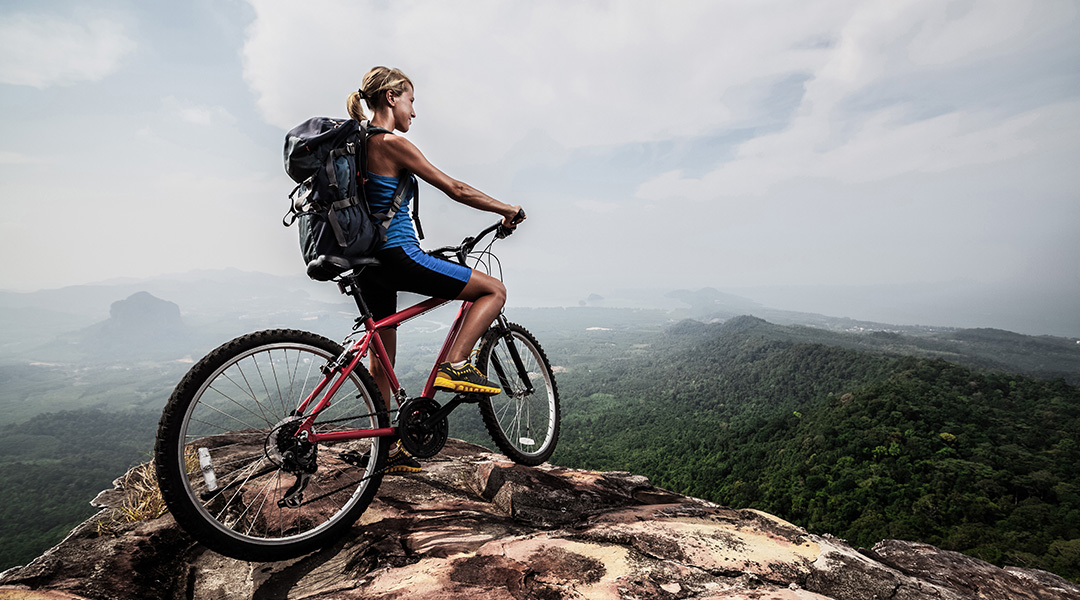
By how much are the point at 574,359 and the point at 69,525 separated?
139826 mm

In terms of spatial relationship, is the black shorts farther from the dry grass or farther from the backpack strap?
→ the dry grass

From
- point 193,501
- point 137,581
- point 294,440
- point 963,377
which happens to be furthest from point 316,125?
point 963,377

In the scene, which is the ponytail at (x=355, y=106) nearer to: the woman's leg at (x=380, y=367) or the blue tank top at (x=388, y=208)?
the blue tank top at (x=388, y=208)

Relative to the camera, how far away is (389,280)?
3475mm

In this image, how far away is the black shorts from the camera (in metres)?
3.38

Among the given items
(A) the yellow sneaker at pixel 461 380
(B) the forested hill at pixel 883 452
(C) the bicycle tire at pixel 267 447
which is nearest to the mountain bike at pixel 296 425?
(C) the bicycle tire at pixel 267 447

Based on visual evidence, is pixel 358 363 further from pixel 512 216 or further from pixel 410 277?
pixel 512 216

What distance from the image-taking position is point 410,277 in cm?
345

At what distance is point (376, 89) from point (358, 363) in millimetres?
2099

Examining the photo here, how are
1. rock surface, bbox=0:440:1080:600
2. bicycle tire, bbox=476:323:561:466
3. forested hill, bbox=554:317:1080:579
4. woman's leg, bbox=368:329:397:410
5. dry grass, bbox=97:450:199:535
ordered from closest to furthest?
1. rock surface, bbox=0:440:1080:600
2. dry grass, bbox=97:450:199:535
3. woman's leg, bbox=368:329:397:410
4. bicycle tire, bbox=476:323:561:466
5. forested hill, bbox=554:317:1080:579

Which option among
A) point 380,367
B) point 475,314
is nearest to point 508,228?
point 475,314

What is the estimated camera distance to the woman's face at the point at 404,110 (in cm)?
348

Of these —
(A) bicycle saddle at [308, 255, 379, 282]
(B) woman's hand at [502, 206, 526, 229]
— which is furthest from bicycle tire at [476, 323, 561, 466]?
(A) bicycle saddle at [308, 255, 379, 282]

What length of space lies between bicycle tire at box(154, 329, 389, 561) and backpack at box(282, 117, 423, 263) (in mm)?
672
